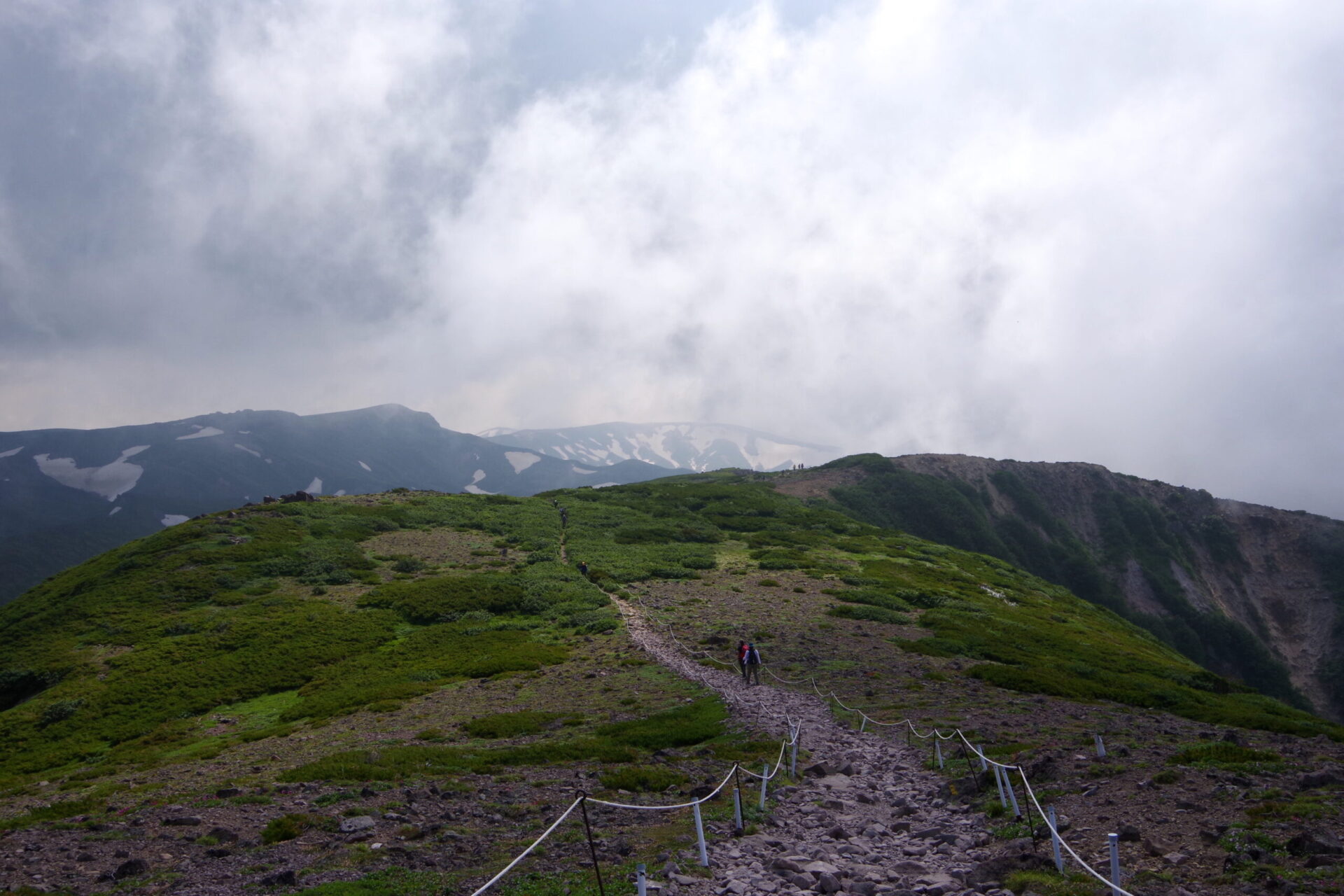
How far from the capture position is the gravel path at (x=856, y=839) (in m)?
12.0

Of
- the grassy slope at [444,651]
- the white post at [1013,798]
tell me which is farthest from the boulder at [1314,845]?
the grassy slope at [444,651]

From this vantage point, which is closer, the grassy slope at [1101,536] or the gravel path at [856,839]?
the gravel path at [856,839]

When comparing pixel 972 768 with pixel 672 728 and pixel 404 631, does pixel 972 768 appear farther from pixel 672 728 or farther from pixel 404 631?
pixel 404 631

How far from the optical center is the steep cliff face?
393ft

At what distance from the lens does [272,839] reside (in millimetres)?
14242

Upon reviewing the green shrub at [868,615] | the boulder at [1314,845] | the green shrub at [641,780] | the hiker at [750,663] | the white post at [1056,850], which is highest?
the boulder at [1314,845]

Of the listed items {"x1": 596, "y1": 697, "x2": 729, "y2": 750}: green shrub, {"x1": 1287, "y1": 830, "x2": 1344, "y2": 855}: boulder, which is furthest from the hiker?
{"x1": 1287, "y1": 830, "x2": 1344, "y2": 855}: boulder

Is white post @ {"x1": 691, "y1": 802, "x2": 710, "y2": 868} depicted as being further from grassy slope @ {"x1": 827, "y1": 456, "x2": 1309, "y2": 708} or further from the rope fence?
grassy slope @ {"x1": 827, "y1": 456, "x2": 1309, "y2": 708}

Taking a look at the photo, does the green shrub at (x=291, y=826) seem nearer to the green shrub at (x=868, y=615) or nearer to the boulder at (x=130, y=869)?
the boulder at (x=130, y=869)

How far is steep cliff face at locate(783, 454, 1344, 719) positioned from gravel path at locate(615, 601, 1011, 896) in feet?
372

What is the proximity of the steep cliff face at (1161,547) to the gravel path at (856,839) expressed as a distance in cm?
11331

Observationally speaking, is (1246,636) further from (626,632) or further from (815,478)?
(626,632)

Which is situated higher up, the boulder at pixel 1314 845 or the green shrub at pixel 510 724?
the boulder at pixel 1314 845

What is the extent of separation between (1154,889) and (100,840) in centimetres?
2027
